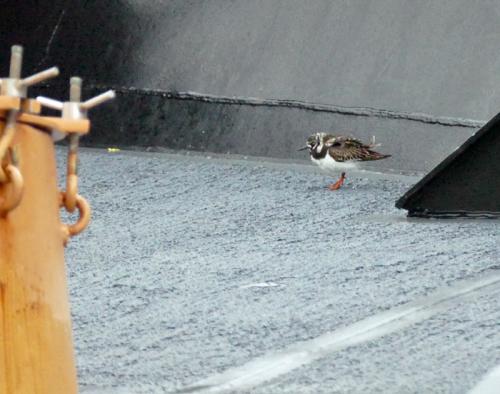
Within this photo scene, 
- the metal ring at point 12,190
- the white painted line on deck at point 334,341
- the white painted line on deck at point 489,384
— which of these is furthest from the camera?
the white painted line on deck at point 334,341

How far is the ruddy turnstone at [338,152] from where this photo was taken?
9.73 m

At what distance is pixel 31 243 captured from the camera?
12.6 ft

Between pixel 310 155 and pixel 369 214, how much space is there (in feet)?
4.82

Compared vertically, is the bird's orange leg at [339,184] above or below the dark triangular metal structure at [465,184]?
above

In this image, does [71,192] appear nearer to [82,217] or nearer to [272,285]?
[82,217]

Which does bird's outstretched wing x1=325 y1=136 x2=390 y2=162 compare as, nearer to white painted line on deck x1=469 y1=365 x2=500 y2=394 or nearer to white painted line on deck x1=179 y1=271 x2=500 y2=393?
white painted line on deck x1=179 y1=271 x2=500 y2=393

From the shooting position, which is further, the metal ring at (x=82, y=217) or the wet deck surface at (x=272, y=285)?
the wet deck surface at (x=272, y=285)

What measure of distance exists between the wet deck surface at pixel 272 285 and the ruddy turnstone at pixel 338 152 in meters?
0.20

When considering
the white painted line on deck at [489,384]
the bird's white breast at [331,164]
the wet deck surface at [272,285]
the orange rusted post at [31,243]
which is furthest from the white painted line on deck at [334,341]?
the bird's white breast at [331,164]

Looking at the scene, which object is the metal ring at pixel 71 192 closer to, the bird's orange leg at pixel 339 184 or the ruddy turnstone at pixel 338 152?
the ruddy turnstone at pixel 338 152

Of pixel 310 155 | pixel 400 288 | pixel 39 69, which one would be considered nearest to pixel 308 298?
pixel 400 288

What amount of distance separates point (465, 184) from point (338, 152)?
142 centimetres

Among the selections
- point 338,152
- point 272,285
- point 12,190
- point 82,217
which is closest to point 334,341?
point 272,285

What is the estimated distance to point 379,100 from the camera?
411 inches
